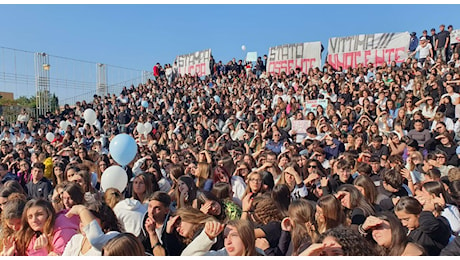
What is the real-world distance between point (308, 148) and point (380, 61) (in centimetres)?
1113

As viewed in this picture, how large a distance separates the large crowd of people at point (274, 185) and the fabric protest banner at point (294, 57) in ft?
16.6

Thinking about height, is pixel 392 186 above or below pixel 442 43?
below

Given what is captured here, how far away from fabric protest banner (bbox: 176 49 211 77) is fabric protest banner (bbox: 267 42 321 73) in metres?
4.11

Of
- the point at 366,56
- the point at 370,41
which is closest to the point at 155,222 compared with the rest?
the point at 366,56

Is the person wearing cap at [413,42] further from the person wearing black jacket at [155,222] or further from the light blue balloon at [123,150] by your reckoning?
the person wearing black jacket at [155,222]

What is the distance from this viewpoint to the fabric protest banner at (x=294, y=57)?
63.3 ft

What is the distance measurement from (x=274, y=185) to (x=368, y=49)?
14.7m

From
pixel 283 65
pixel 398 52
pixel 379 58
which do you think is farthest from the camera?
pixel 283 65

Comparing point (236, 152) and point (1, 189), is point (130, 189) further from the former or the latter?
point (236, 152)

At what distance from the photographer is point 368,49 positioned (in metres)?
17.8

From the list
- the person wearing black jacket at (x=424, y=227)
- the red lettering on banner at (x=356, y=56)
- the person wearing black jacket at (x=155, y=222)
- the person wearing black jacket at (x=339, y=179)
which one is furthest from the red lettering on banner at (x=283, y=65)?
the person wearing black jacket at (x=155, y=222)

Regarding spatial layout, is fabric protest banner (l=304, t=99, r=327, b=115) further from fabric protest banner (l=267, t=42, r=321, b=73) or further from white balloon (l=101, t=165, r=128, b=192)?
white balloon (l=101, t=165, r=128, b=192)

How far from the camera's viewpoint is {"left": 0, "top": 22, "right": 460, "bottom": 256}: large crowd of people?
9.52ft

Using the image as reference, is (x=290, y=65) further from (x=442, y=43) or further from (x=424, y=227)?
(x=424, y=227)
